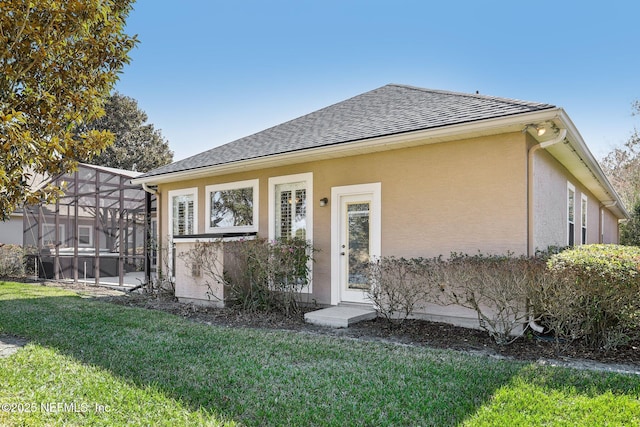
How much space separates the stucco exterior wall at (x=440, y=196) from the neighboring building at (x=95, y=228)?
6115mm

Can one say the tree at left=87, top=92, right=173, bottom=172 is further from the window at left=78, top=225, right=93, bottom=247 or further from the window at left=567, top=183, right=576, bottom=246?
the window at left=567, top=183, right=576, bottom=246

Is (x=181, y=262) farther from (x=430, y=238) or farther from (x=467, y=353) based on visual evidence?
(x=467, y=353)

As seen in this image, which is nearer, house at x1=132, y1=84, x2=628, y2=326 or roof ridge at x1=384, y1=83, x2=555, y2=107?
house at x1=132, y1=84, x2=628, y2=326

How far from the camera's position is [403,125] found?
728 centimetres

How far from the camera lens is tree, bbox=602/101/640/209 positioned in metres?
24.3

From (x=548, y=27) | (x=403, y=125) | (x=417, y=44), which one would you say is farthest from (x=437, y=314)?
(x=548, y=27)

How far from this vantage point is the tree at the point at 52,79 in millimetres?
3875

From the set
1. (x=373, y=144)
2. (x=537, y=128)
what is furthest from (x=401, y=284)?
(x=537, y=128)

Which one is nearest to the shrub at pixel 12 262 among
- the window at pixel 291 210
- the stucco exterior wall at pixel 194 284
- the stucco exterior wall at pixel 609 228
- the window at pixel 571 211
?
the stucco exterior wall at pixel 194 284

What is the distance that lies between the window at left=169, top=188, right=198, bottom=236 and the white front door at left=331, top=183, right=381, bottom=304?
4.26 meters

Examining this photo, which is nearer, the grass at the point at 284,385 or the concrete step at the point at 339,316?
the grass at the point at 284,385

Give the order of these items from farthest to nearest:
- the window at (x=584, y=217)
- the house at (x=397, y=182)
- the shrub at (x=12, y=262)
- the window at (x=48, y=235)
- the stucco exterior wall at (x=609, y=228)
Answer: the stucco exterior wall at (x=609, y=228)
the window at (x=48, y=235)
the shrub at (x=12, y=262)
the window at (x=584, y=217)
the house at (x=397, y=182)

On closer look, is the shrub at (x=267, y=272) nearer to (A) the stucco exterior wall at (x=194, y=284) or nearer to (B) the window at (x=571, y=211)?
(A) the stucco exterior wall at (x=194, y=284)

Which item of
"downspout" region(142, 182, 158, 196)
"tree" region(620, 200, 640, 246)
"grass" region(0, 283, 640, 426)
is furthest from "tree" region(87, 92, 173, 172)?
"tree" region(620, 200, 640, 246)
